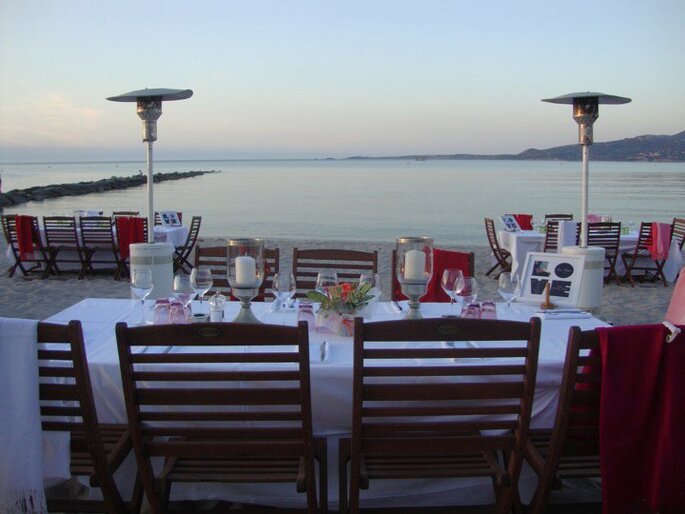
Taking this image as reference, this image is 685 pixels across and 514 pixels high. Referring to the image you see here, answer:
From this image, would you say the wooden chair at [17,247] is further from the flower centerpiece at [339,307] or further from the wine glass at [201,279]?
the flower centerpiece at [339,307]

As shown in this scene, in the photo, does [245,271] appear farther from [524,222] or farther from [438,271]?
[524,222]

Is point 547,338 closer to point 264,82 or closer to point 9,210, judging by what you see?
point 264,82

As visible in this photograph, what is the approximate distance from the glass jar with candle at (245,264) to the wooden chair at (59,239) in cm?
641

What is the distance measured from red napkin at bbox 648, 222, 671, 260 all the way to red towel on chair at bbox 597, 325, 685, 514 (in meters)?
7.03

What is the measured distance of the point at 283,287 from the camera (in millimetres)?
3211

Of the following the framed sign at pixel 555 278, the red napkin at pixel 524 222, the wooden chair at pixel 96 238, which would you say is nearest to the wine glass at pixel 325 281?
the framed sign at pixel 555 278

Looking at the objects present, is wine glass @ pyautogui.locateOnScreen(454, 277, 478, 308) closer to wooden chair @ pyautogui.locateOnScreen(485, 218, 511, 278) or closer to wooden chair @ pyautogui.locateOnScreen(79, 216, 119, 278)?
wooden chair @ pyautogui.locateOnScreen(485, 218, 511, 278)

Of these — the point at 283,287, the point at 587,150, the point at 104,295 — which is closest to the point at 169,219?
the point at 104,295

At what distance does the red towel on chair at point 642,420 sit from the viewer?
76.5 inches

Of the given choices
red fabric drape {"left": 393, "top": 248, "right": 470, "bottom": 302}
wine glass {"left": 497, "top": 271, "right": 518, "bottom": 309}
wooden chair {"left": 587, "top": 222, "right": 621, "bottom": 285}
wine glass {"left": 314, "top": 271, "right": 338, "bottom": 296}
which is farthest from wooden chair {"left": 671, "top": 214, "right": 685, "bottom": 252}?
wine glass {"left": 314, "top": 271, "right": 338, "bottom": 296}

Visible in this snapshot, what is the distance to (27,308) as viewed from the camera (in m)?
6.81

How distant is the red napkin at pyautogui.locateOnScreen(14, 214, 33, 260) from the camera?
8.43 meters

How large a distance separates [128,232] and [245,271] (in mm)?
6107

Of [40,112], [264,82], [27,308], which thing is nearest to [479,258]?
[27,308]
